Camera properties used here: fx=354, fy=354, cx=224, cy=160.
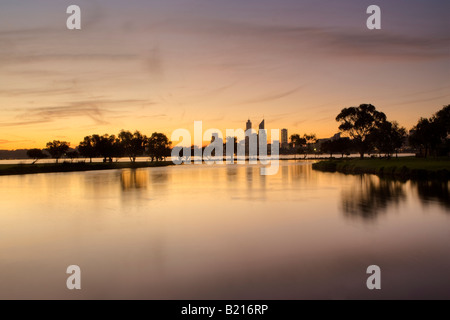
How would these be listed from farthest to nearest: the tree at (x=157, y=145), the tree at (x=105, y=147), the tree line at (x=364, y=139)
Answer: the tree at (x=157, y=145) → the tree at (x=105, y=147) → the tree line at (x=364, y=139)

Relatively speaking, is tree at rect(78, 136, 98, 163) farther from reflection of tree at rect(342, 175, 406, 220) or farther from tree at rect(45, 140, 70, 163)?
reflection of tree at rect(342, 175, 406, 220)

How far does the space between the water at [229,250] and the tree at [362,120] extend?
3584 inches

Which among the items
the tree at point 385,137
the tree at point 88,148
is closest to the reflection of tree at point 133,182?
the tree at point 385,137

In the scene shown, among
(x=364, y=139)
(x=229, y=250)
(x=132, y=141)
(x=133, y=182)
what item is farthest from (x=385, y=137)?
(x=229, y=250)

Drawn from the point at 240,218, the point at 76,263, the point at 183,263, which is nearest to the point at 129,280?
the point at 183,263

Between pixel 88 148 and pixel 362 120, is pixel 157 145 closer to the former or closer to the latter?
pixel 88 148

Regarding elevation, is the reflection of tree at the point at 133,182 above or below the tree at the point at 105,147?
below

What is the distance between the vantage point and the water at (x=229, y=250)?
1027 cm

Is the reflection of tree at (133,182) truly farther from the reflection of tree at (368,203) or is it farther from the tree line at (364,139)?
the tree line at (364,139)

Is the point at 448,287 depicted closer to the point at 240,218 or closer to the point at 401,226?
the point at 401,226

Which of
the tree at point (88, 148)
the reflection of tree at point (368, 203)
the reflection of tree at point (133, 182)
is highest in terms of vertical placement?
the tree at point (88, 148)

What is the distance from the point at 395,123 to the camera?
130 meters

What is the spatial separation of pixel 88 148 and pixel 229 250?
151m
